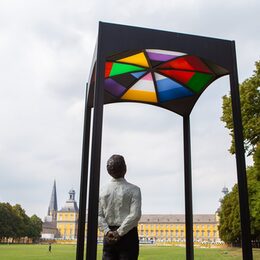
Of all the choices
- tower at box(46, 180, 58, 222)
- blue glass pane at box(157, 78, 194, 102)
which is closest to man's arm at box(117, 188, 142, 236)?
blue glass pane at box(157, 78, 194, 102)

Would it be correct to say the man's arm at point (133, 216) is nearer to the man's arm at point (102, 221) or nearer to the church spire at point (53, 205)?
the man's arm at point (102, 221)

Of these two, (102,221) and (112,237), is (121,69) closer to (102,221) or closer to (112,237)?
(102,221)

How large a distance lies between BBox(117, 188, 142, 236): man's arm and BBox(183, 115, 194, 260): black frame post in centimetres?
370

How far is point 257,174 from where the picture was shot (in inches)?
932

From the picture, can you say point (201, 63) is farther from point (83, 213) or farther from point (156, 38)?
point (83, 213)

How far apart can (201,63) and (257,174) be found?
1834 cm

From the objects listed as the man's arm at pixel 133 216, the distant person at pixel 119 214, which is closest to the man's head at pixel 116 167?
the distant person at pixel 119 214

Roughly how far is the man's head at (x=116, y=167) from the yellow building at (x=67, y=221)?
15098 cm

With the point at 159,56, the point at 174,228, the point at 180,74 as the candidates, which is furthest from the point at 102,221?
the point at 174,228

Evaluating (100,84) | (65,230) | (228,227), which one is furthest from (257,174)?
(65,230)

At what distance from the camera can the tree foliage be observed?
71.2 metres

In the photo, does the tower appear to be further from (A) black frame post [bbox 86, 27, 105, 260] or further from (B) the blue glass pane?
(A) black frame post [bbox 86, 27, 105, 260]

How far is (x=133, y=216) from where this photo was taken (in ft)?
16.2

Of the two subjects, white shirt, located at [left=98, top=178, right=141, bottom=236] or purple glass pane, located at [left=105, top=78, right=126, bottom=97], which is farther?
purple glass pane, located at [left=105, top=78, right=126, bottom=97]
